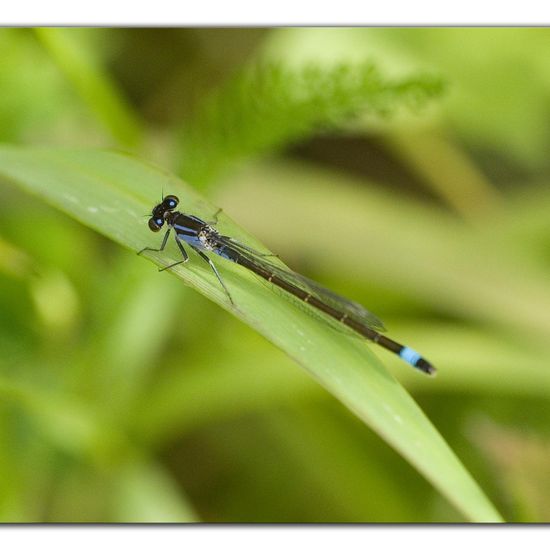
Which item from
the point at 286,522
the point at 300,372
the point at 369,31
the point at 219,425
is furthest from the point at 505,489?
the point at 369,31

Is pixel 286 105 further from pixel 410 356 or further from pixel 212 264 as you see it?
pixel 410 356

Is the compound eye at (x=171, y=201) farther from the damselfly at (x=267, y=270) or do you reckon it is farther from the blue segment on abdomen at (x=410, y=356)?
the blue segment on abdomen at (x=410, y=356)

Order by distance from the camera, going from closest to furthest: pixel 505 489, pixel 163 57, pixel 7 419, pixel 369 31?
1. pixel 505 489
2. pixel 7 419
3. pixel 369 31
4. pixel 163 57

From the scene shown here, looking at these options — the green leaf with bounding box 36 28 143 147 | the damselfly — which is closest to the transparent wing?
the damselfly

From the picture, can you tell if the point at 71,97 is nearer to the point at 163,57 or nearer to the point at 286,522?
the point at 163,57
